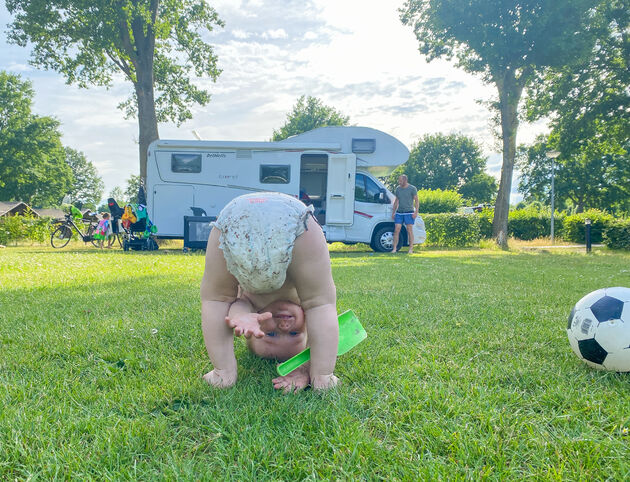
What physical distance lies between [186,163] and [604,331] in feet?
36.5

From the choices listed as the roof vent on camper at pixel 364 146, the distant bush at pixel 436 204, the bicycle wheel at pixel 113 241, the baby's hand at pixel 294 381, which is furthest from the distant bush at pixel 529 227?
the baby's hand at pixel 294 381

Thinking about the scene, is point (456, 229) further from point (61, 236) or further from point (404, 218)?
point (61, 236)

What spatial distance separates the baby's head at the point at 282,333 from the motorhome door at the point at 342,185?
9190 millimetres

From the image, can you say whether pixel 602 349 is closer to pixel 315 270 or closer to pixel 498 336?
pixel 498 336

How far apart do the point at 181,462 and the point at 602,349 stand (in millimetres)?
2033

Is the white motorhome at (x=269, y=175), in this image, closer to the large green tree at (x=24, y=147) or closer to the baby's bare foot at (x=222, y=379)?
the baby's bare foot at (x=222, y=379)

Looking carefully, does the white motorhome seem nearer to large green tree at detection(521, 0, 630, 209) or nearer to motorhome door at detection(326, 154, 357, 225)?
motorhome door at detection(326, 154, 357, 225)

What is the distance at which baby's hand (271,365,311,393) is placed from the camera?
5.64 ft

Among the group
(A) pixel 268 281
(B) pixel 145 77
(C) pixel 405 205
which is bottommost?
(A) pixel 268 281

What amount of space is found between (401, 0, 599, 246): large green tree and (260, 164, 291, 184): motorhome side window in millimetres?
7478

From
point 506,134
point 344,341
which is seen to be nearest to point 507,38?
point 506,134

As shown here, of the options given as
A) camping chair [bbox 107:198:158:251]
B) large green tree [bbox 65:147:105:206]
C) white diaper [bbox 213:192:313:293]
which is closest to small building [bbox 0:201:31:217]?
large green tree [bbox 65:147:105:206]

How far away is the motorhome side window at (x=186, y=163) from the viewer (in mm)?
11266

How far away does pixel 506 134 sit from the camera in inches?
531
